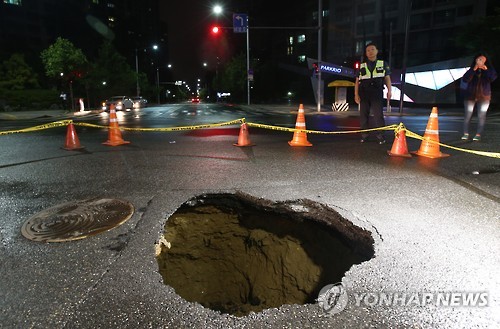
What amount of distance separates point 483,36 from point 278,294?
27.3 m

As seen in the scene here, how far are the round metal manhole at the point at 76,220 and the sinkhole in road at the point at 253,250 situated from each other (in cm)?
59

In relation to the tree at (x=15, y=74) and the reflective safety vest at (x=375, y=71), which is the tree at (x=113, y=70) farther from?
the reflective safety vest at (x=375, y=71)

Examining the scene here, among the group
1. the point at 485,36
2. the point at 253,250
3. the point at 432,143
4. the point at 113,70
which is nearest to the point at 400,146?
the point at 432,143

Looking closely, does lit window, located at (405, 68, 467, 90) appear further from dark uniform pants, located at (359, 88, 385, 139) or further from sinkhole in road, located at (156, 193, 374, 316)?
sinkhole in road, located at (156, 193, 374, 316)

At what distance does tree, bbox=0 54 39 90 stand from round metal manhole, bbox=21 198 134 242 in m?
38.2

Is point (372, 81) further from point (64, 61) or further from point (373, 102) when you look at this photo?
point (64, 61)

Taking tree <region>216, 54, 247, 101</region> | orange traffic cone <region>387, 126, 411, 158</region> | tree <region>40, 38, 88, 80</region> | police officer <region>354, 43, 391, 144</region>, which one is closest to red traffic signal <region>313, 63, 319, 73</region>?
police officer <region>354, 43, 391, 144</region>

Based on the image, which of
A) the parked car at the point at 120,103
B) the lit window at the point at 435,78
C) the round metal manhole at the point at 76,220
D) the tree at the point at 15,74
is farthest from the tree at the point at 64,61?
the round metal manhole at the point at 76,220

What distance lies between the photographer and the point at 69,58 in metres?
32.8

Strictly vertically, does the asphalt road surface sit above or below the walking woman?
below

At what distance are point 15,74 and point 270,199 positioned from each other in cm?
4024

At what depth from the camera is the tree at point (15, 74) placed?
35.3 metres

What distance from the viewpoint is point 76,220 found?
375cm

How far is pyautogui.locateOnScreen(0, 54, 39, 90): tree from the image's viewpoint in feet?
116
